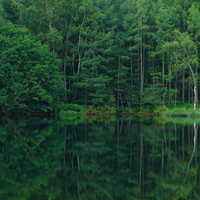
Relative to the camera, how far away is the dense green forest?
31.8 m

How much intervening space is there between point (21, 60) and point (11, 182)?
23376mm

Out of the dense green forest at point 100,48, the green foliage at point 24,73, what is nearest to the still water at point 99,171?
the green foliage at point 24,73

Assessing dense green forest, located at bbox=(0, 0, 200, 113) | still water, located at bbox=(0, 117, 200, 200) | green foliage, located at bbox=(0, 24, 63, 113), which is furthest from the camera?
dense green forest, located at bbox=(0, 0, 200, 113)

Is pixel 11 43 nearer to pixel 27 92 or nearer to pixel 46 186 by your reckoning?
pixel 27 92

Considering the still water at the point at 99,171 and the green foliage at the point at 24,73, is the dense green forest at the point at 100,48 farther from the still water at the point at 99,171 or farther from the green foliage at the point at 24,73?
the still water at the point at 99,171

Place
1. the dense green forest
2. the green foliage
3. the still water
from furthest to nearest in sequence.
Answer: the dense green forest → the green foliage → the still water

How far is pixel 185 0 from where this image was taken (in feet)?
128

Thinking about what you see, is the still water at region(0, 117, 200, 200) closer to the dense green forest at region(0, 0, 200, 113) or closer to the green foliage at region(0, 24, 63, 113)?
the green foliage at region(0, 24, 63, 113)

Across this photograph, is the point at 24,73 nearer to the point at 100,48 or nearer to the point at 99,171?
the point at 100,48

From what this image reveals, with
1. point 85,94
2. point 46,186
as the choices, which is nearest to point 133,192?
point 46,186

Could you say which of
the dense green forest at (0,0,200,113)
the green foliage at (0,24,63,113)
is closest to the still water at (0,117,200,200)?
the green foliage at (0,24,63,113)

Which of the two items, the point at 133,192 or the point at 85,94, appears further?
the point at 85,94

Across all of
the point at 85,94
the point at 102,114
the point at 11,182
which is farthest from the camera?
the point at 85,94

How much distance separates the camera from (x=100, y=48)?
1524 inches
